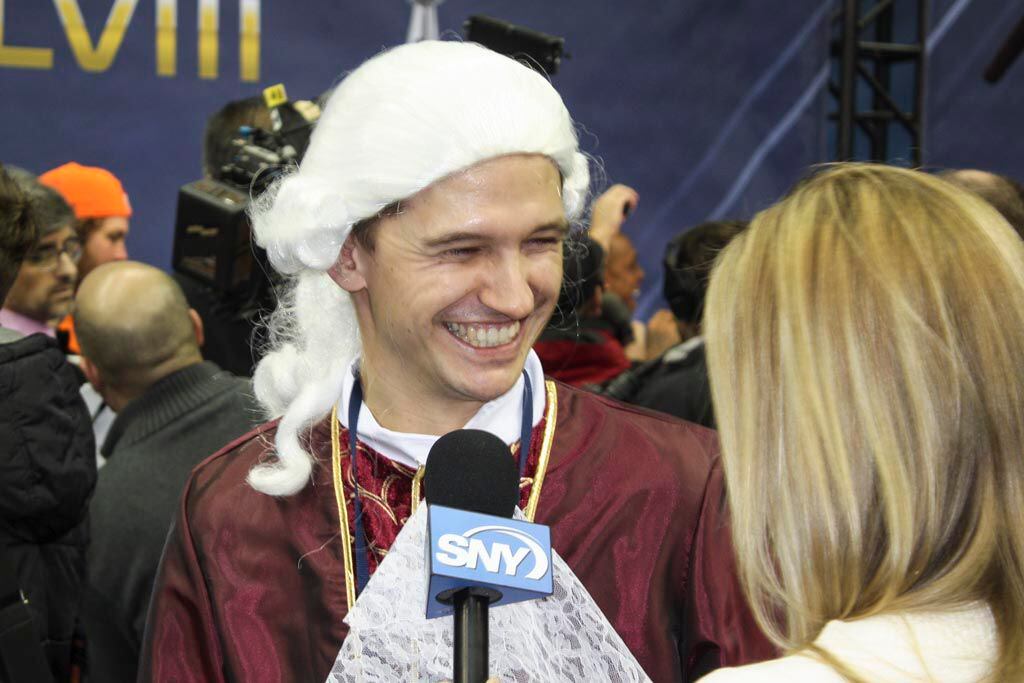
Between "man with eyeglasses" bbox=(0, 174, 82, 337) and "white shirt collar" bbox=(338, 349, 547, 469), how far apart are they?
6.89 ft

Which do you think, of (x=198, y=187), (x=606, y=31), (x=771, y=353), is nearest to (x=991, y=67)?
(x=606, y=31)

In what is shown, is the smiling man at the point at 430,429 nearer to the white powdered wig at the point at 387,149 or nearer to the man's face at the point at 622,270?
the white powdered wig at the point at 387,149

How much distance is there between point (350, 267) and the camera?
1.96 m

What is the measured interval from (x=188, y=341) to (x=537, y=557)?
213 centimetres

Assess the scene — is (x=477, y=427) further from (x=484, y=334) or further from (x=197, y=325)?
(x=197, y=325)

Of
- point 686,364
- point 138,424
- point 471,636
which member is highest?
point 471,636

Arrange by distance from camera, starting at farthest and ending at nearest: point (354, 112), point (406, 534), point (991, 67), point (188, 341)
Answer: point (991, 67) → point (188, 341) → point (354, 112) → point (406, 534)

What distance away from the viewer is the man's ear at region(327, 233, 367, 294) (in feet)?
6.35

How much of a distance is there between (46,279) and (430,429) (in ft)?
7.24

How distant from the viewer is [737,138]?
597 cm

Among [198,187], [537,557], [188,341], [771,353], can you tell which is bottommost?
[188,341]

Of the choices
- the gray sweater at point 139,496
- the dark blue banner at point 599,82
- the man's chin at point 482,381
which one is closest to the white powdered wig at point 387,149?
the man's chin at point 482,381

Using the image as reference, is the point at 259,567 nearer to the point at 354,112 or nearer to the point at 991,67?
the point at 354,112

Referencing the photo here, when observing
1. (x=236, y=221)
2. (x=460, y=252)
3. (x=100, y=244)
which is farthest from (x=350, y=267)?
(x=100, y=244)
